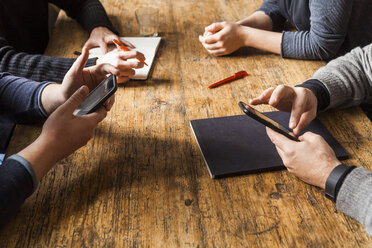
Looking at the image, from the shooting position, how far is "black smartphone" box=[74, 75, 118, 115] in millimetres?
796

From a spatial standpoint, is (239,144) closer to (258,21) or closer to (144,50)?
(144,50)

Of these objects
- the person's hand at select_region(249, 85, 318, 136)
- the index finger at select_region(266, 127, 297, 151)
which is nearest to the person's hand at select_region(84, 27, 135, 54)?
the person's hand at select_region(249, 85, 318, 136)

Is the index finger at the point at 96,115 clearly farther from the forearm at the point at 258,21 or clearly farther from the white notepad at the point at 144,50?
the forearm at the point at 258,21

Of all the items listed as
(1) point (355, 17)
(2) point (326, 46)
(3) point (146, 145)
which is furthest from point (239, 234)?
(1) point (355, 17)

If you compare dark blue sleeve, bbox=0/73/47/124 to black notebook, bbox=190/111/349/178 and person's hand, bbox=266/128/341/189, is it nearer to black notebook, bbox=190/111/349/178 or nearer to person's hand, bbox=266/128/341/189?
black notebook, bbox=190/111/349/178

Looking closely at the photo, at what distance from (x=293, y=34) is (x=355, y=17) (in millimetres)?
256

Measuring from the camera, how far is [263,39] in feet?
4.32

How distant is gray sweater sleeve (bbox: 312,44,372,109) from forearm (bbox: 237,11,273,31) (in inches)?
19.4

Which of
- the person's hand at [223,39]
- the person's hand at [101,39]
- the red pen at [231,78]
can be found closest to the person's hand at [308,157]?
the red pen at [231,78]

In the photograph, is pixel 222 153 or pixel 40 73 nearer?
pixel 222 153

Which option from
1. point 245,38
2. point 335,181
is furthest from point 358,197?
point 245,38

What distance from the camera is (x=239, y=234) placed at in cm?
66

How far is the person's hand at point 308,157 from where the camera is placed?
2.50ft

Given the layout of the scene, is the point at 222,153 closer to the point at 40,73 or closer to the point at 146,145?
the point at 146,145
